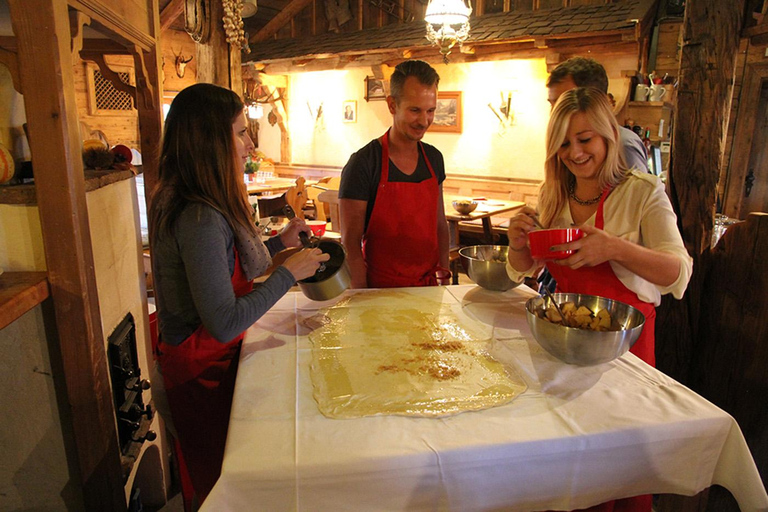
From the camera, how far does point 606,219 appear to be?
194 centimetres

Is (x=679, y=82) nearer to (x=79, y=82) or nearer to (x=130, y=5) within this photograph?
(x=130, y=5)

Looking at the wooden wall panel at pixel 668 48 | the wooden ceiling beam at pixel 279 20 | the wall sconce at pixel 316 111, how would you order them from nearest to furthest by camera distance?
the wooden wall panel at pixel 668 48
the wooden ceiling beam at pixel 279 20
the wall sconce at pixel 316 111

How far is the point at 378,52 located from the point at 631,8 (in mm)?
3837

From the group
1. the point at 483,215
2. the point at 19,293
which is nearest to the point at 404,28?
the point at 483,215

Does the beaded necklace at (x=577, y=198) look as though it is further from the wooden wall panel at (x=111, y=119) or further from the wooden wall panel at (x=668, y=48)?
the wooden wall panel at (x=111, y=119)

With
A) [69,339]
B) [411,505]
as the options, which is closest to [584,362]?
[411,505]

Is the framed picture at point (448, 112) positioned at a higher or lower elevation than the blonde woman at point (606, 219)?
higher

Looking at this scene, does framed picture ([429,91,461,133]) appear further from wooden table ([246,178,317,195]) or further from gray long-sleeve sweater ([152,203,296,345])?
gray long-sleeve sweater ([152,203,296,345])

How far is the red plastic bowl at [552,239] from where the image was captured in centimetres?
165

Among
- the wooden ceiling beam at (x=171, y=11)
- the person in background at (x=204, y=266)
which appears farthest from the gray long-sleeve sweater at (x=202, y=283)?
the wooden ceiling beam at (x=171, y=11)

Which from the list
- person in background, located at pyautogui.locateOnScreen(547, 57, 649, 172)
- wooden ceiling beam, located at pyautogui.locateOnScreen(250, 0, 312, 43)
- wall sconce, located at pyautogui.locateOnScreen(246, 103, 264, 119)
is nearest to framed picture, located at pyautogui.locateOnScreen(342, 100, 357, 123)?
wall sconce, located at pyautogui.locateOnScreen(246, 103, 264, 119)

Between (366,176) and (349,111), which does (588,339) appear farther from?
(349,111)

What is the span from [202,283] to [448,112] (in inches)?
312

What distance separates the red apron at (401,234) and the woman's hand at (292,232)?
0.64 m
